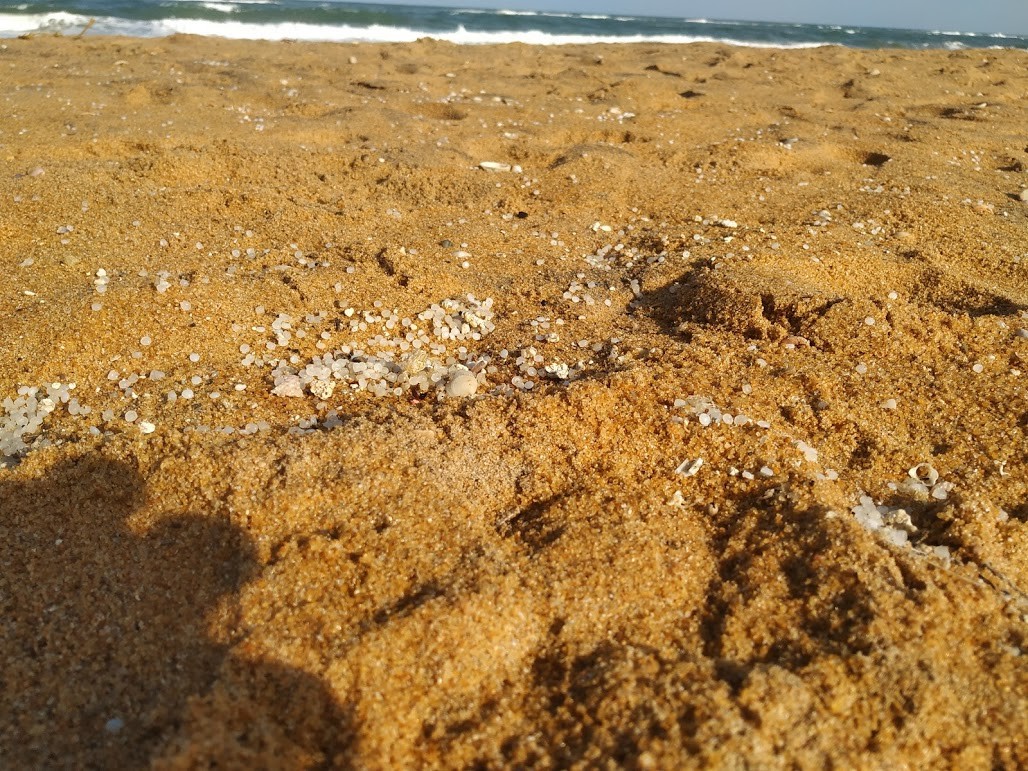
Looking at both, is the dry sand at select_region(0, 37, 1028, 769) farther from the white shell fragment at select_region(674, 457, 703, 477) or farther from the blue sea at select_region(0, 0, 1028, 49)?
the blue sea at select_region(0, 0, 1028, 49)

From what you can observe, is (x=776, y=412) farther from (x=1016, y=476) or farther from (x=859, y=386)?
(x=1016, y=476)

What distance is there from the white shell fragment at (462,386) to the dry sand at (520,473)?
0.08 meters

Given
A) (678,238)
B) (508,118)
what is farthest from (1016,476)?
(508,118)

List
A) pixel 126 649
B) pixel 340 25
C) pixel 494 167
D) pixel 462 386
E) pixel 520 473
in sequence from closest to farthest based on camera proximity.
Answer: pixel 126 649
pixel 520 473
pixel 462 386
pixel 494 167
pixel 340 25

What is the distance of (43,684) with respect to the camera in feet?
5.27

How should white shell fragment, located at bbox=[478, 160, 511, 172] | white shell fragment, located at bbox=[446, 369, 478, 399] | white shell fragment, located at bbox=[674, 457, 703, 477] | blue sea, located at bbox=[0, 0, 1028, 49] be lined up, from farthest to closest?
blue sea, located at bbox=[0, 0, 1028, 49] → white shell fragment, located at bbox=[478, 160, 511, 172] → white shell fragment, located at bbox=[446, 369, 478, 399] → white shell fragment, located at bbox=[674, 457, 703, 477]

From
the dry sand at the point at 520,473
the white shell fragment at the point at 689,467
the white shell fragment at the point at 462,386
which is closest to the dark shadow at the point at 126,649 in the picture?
the dry sand at the point at 520,473

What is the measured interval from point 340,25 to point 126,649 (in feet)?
63.5

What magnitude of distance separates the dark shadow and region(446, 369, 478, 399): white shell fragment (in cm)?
98

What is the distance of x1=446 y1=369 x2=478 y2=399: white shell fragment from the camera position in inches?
102

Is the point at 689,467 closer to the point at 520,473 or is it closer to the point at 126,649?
the point at 520,473

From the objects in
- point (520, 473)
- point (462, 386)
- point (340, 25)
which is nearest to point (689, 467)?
point (520, 473)

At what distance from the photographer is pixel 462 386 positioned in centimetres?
261

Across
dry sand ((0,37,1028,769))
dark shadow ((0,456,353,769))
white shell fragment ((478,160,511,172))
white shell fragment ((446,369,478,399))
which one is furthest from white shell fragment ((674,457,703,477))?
white shell fragment ((478,160,511,172))
